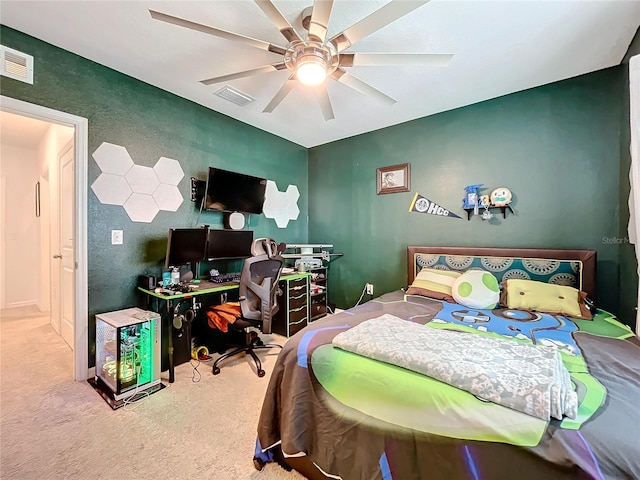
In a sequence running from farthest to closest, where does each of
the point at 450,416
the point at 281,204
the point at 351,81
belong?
the point at 281,204, the point at 351,81, the point at 450,416

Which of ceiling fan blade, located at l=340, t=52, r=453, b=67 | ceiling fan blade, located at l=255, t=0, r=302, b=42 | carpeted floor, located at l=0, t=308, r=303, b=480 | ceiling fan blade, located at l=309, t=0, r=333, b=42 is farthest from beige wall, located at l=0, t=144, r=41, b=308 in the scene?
ceiling fan blade, located at l=340, t=52, r=453, b=67

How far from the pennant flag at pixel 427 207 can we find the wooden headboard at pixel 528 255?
0.43 meters

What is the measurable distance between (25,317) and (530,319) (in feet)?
20.5

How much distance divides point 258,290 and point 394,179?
235cm

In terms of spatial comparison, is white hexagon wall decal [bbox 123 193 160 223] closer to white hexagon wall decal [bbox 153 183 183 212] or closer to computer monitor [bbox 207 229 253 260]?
white hexagon wall decal [bbox 153 183 183 212]

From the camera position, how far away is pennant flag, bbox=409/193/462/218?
10.7 feet

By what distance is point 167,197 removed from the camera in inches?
110

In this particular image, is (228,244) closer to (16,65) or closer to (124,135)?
(124,135)

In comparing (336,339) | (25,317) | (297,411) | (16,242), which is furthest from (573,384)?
(16,242)

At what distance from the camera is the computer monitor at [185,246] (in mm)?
2455

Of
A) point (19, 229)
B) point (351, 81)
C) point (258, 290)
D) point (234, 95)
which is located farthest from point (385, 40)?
point (19, 229)

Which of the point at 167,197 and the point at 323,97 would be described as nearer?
the point at 323,97

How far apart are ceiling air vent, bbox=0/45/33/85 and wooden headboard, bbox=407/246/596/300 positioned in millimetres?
3846

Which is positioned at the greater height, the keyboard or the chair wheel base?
the keyboard
